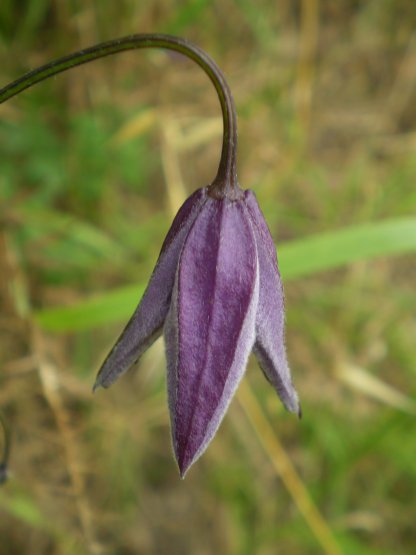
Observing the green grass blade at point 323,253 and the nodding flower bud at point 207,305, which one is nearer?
the nodding flower bud at point 207,305

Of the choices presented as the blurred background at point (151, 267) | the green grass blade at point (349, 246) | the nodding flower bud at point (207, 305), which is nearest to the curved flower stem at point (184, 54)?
the nodding flower bud at point (207, 305)

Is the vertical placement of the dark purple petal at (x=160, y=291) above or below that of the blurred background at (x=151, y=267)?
above

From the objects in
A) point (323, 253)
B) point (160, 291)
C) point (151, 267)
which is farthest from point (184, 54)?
point (151, 267)

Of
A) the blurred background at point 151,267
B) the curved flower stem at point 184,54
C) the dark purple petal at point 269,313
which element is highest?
the curved flower stem at point 184,54

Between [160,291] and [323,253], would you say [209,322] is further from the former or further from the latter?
[323,253]

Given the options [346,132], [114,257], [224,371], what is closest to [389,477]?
[114,257]

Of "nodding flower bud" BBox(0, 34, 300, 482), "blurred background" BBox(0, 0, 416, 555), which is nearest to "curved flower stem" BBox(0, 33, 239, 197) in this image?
"nodding flower bud" BBox(0, 34, 300, 482)

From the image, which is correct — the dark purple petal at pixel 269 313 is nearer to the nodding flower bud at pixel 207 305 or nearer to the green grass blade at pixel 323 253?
the nodding flower bud at pixel 207 305
